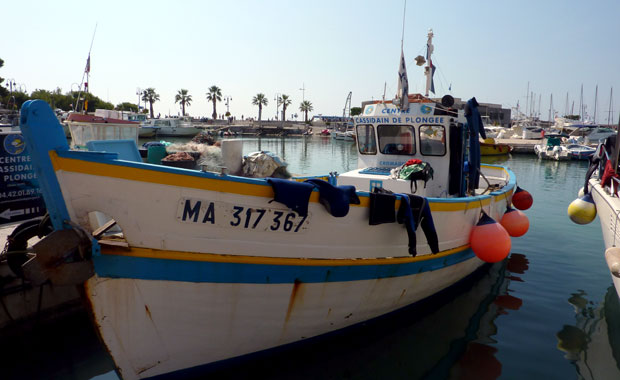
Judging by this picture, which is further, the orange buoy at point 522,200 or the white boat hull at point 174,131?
the white boat hull at point 174,131

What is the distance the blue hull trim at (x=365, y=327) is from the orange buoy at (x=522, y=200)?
244 centimetres

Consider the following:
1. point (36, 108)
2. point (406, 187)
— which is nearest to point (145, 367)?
point (36, 108)

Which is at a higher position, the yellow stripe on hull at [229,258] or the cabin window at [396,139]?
the cabin window at [396,139]

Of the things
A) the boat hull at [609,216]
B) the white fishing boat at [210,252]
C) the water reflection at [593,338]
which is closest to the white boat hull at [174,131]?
the white fishing boat at [210,252]

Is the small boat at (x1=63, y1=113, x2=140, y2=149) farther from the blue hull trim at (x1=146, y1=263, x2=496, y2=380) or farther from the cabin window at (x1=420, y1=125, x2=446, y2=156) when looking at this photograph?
the blue hull trim at (x1=146, y1=263, x2=496, y2=380)

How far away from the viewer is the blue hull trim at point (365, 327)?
4379mm

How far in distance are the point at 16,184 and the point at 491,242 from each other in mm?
7883

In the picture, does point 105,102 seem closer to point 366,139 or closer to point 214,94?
point 214,94

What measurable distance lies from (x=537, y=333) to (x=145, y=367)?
5.53 m

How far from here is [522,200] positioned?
10203 mm

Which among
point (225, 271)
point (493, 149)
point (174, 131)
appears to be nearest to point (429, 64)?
point (225, 271)

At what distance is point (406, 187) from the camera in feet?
21.2

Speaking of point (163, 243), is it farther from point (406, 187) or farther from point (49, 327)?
point (406, 187)

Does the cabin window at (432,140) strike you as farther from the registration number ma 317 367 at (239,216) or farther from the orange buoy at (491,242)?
the registration number ma 317 367 at (239,216)
